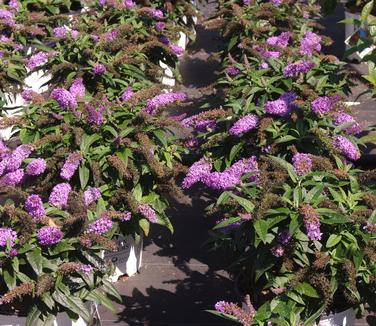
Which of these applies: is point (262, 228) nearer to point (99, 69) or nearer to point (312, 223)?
point (312, 223)

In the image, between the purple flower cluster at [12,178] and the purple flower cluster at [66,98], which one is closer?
the purple flower cluster at [12,178]

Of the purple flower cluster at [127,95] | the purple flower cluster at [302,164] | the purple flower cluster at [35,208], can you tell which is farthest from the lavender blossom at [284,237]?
the purple flower cluster at [127,95]

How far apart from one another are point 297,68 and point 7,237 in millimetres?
1921

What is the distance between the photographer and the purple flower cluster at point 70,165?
12.0ft

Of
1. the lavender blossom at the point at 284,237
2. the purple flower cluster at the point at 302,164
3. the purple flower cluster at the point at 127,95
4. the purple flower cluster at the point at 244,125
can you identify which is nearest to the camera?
the lavender blossom at the point at 284,237

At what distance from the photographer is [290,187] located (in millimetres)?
3309

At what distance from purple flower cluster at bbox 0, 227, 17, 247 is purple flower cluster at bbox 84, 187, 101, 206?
46 cm

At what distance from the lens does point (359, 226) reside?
3.19 m

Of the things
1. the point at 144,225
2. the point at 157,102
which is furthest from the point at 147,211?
the point at 157,102

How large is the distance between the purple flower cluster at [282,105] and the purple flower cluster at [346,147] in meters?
0.32

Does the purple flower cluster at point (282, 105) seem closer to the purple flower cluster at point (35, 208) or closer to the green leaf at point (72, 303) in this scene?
the purple flower cluster at point (35, 208)

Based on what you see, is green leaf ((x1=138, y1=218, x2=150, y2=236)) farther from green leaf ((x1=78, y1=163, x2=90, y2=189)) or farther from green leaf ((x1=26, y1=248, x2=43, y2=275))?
green leaf ((x1=26, y1=248, x2=43, y2=275))

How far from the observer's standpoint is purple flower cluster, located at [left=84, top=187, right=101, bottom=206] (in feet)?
11.5

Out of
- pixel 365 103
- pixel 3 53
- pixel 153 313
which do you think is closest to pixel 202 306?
pixel 153 313
